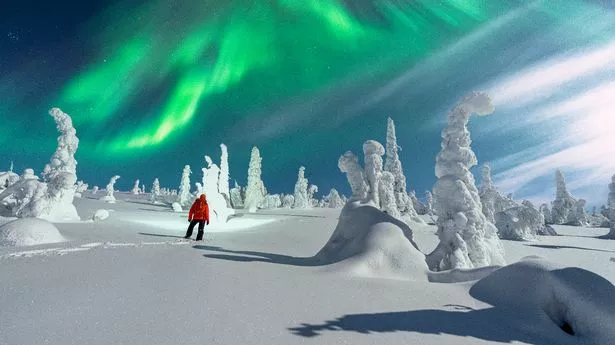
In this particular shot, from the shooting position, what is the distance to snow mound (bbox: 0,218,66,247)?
367 inches

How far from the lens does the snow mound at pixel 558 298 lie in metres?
5.00

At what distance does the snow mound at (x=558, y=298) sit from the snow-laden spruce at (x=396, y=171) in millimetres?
37727

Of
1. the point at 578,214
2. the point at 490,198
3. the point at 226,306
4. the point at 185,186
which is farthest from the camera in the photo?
the point at 185,186

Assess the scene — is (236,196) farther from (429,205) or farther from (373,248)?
(373,248)

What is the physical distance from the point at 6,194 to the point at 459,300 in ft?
89.6

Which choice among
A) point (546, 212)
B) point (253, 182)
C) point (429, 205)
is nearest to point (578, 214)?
point (546, 212)

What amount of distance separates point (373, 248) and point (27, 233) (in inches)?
415

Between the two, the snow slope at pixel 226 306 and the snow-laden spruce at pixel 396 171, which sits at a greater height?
the snow-laden spruce at pixel 396 171

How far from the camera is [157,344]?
3.56m

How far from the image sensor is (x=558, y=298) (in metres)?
5.63

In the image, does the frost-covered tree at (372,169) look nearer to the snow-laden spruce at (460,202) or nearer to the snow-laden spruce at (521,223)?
the snow-laden spruce at (460,202)

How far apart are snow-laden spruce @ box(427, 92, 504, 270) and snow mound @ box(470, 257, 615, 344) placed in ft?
13.5

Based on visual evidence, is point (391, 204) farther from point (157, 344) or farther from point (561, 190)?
point (561, 190)

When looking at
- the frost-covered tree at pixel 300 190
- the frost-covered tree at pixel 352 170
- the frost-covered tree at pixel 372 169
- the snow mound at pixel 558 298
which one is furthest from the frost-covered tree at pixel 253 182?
the snow mound at pixel 558 298
